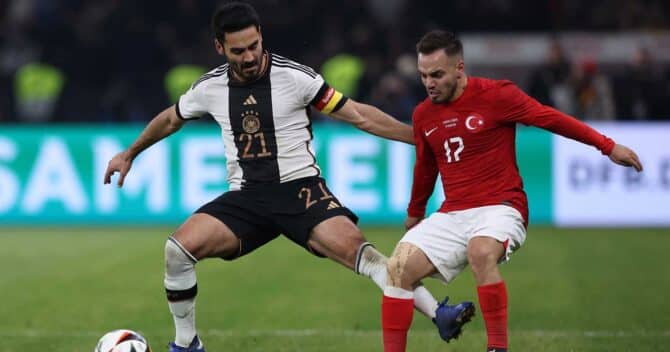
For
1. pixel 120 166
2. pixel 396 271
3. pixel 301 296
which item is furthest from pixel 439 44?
pixel 301 296

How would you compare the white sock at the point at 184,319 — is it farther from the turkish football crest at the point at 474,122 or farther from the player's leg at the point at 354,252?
the turkish football crest at the point at 474,122

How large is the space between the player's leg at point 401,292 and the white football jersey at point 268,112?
0.91m

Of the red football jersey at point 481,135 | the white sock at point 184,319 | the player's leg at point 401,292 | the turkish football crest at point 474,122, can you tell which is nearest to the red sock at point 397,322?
the player's leg at point 401,292

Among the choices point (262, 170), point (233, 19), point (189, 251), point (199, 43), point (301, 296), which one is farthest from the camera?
point (199, 43)

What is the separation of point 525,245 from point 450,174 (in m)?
6.61

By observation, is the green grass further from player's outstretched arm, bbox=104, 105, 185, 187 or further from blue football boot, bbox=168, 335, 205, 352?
player's outstretched arm, bbox=104, 105, 185, 187

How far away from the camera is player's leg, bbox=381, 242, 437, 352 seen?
626cm

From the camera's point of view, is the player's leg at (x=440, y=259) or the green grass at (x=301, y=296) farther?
the green grass at (x=301, y=296)

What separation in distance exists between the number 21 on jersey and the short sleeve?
4.74 ft

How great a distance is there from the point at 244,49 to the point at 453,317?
6.01 feet

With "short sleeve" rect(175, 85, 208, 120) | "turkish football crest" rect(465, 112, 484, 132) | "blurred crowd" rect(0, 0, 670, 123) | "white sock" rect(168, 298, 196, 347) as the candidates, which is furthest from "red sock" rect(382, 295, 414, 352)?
"blurred crowd" rect(0, 0, 670, 123)

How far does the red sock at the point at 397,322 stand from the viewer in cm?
625

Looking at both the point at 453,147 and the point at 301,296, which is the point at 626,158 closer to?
the point at 453,147

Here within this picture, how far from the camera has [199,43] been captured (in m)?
18.9
